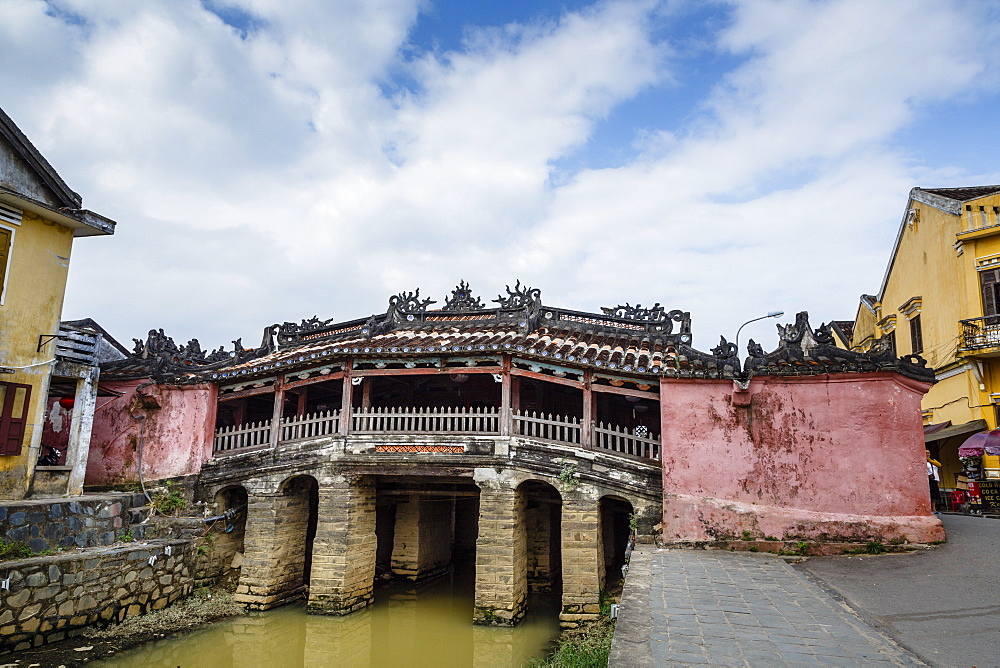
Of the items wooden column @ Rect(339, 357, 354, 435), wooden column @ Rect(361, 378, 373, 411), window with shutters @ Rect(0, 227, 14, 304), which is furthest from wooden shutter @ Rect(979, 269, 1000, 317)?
window with shutters @ Rect(0, 227, 14, 304)

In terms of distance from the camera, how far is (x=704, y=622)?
20.6 feet

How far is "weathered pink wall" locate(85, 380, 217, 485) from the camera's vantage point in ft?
50.3

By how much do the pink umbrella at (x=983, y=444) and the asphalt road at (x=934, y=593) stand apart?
4298 mm

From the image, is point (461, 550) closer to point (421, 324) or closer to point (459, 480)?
point (459, 480)

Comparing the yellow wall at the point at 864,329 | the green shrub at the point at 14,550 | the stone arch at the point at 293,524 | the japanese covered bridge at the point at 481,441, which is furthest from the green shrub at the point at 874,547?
the yellow wall at the point at 864,329

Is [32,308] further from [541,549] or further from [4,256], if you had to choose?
[541,549]

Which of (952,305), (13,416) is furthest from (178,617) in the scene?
(952,305)

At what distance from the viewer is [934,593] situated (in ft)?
24.2

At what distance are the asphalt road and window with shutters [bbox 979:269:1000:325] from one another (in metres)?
7.89

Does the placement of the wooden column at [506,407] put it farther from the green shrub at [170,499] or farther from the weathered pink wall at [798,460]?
the green shrub at [170,499]

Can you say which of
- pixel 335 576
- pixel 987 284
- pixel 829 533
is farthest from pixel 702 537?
pixel 987 284

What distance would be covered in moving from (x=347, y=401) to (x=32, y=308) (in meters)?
6.52

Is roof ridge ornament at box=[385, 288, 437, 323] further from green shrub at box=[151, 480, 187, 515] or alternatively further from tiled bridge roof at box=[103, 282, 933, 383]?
green shrub at box=[151, 480, 187, 515]

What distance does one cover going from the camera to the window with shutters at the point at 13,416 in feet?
39.6
